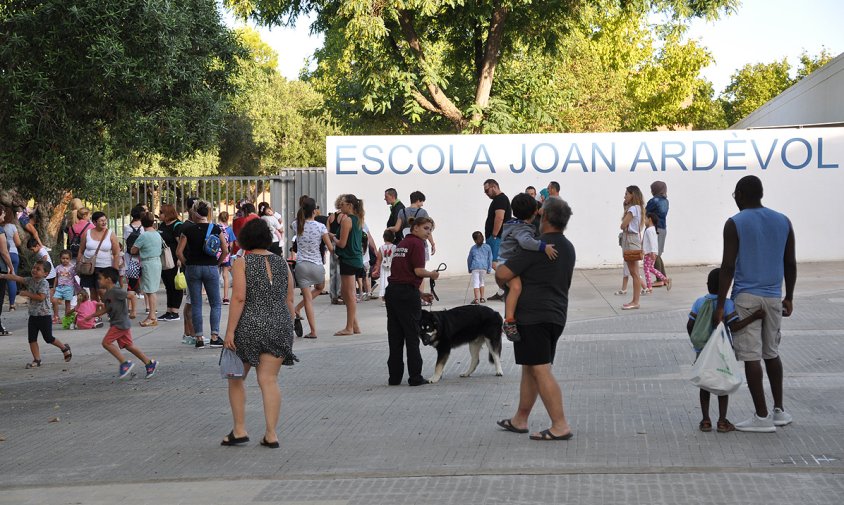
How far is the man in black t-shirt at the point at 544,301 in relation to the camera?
22.6 ft

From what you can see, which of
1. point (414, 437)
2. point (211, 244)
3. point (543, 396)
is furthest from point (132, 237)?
point (543, 396)

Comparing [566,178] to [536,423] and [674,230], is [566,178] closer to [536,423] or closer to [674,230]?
[674,230]

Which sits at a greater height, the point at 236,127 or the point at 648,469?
the point at 236,127

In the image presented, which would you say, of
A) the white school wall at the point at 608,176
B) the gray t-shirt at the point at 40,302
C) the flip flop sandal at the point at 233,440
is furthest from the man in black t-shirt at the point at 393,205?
the flip flop sandal at the point at 233,440

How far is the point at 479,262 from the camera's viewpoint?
15.2 m

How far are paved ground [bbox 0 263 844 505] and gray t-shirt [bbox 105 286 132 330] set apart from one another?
60cm

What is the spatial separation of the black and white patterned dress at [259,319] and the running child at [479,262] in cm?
822

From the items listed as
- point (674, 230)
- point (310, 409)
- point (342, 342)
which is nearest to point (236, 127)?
point (674, 230)

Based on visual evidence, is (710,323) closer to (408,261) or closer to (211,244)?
(408,261)

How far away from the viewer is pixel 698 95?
53.8 m

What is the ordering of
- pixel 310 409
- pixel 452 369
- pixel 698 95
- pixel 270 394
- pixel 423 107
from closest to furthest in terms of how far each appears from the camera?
pixel 270 394 < pixel 310 409 < pixel 452 369 < pixel 423 107 < pixel 698 95

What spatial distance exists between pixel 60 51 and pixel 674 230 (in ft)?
40.7

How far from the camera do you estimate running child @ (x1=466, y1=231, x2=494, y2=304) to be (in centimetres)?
1522

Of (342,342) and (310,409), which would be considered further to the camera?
(342,342)
